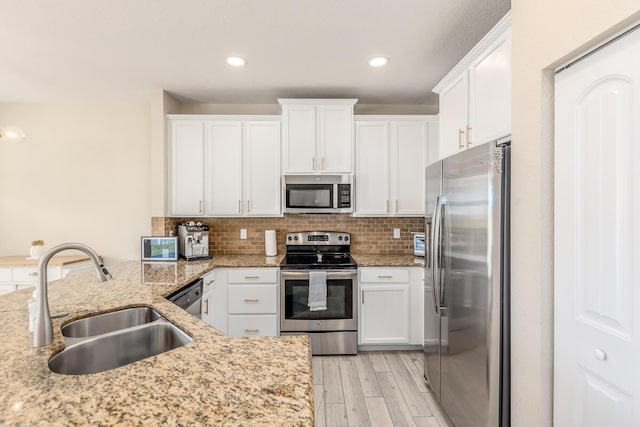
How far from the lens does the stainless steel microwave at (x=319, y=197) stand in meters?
3.23

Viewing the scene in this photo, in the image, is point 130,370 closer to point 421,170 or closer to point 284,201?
point 284,201

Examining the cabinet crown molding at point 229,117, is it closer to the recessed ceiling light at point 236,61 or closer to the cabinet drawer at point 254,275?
the recessed ceiling light at point 236,61

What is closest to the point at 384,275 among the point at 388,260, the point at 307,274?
the point at 388,260

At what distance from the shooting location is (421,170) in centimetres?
328

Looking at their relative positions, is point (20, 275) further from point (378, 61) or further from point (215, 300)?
point (378, 61)

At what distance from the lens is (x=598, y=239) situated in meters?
1.11

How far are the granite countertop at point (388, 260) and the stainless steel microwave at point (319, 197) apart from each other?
1.81 feet

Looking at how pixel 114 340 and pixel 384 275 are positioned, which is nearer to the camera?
pixel 114 340

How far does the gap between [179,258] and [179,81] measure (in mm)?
1781

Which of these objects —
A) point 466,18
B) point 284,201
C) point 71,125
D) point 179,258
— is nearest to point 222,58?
point 284,201

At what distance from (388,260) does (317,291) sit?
32.9 inches

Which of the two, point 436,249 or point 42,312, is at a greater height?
point 436,249

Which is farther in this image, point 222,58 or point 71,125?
point 71,125

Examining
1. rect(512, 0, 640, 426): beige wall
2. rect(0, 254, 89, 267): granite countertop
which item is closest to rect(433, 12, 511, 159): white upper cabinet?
rect(512, 0, 640, 426): beige wall
